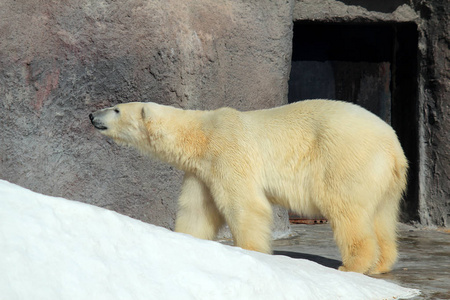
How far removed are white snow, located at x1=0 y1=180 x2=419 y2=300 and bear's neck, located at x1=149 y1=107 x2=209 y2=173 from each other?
4.63ft

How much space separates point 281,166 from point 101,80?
1.84 meters

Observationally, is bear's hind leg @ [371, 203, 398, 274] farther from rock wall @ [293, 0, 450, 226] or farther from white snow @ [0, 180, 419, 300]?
rock wall @ [293, 0, 450, 226]

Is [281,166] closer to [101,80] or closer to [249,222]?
[249,222]

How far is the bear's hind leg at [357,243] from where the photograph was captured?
4430mm

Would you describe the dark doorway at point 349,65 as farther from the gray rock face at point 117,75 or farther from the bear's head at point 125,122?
the bear's head at point 125,122

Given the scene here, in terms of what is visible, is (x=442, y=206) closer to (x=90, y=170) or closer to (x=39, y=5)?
(x=90, y=170)

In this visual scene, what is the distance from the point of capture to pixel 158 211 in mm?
5918

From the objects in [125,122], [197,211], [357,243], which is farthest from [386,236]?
[125,122]

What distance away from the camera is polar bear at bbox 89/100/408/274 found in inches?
177

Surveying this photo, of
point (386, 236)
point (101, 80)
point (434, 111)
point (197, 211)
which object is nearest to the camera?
point (386, 236)

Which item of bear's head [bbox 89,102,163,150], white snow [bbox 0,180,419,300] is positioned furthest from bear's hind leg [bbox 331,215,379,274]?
bear's head [bbox 89,102,163,150]

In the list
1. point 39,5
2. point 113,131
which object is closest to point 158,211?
point 113,131

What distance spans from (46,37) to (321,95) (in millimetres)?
3506

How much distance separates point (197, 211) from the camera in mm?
4840
